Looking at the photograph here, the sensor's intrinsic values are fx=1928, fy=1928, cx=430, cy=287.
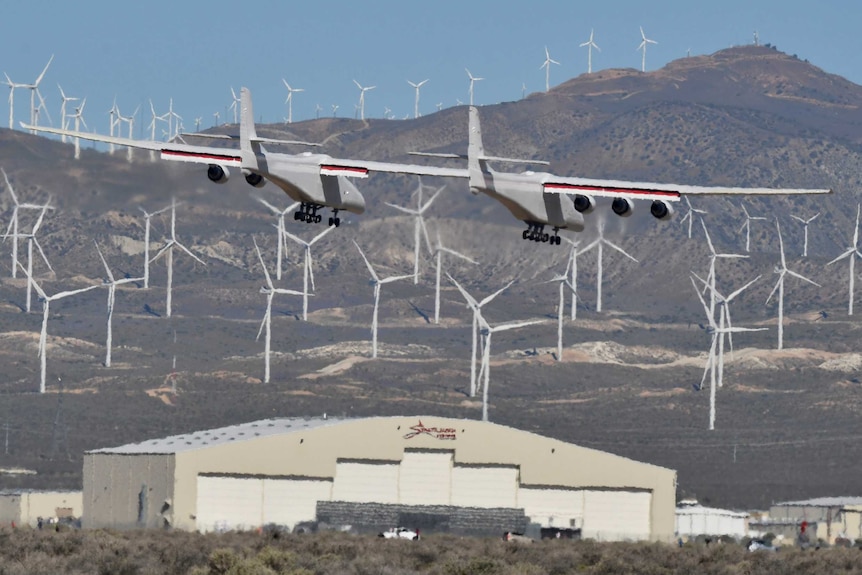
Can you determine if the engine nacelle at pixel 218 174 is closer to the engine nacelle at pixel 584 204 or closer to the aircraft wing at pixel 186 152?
the aircraft wing at pixel 186 152

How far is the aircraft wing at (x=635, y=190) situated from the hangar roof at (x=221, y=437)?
75270 mm

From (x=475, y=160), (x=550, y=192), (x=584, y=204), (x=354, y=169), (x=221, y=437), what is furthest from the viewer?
(x=221, y=437)

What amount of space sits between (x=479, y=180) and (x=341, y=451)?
78.1 m

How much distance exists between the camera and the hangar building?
147375mm

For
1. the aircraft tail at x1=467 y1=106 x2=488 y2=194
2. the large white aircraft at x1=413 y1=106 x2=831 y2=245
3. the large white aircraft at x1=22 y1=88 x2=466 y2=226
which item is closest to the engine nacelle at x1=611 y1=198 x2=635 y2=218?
the large white aircraft at x1=413 y1=106 x2=831 y2=245

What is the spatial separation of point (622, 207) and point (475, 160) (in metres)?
6.57

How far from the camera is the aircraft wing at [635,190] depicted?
76.8m

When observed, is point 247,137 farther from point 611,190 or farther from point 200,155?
point 611,190

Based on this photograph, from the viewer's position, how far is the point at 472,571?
8912 cm

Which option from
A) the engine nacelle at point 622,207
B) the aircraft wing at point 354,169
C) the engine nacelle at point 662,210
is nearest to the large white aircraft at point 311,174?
the aircraft wing at point 354,169

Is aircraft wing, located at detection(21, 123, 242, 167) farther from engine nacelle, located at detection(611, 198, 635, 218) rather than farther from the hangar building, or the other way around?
the hangar building

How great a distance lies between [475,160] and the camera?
77625 mm

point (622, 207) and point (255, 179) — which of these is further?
point (622, 207)

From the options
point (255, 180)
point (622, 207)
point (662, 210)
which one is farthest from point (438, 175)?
point (662, 210)
